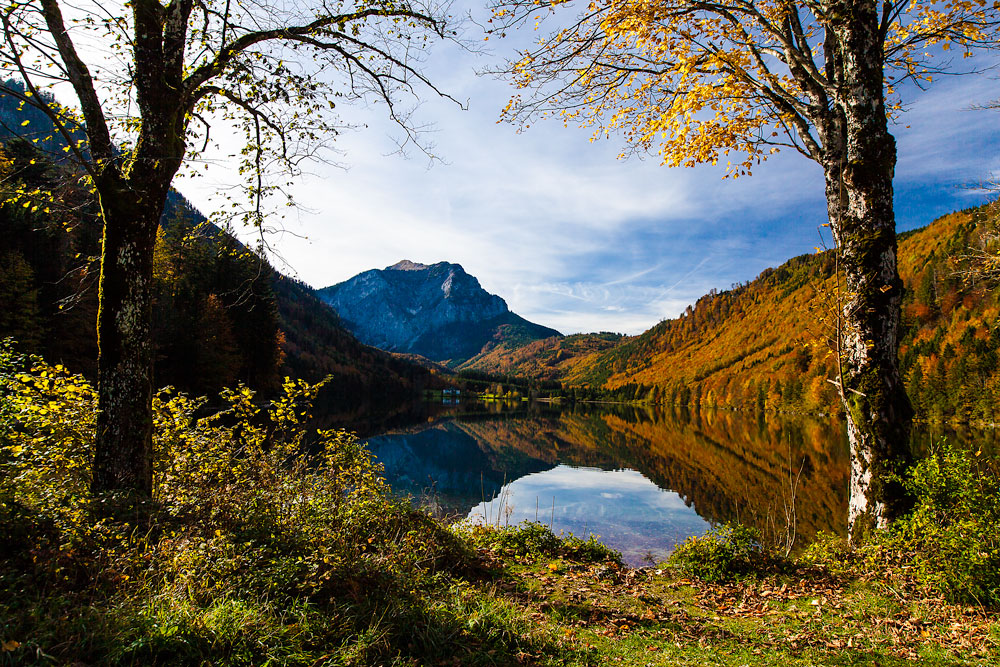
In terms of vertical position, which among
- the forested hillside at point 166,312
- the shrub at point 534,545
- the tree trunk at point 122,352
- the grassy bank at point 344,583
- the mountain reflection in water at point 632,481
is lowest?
the mountain reflection in water at point 632,481

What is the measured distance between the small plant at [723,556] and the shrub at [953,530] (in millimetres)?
1871

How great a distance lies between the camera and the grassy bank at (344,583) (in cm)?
346

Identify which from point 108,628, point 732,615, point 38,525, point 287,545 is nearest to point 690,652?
point 732,615

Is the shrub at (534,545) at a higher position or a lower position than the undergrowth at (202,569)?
lower

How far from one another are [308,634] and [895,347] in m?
8.00

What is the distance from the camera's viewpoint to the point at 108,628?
10.3 feet

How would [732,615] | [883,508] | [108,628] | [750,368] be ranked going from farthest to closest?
1. [750,368]
2. [883,508]
3. [732,615]
4. [108,628]

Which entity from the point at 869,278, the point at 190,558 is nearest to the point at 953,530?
the point at 869,278

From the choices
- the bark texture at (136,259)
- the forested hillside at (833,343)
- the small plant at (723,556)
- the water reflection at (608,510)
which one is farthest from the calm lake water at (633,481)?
the bark texture at (136,259)

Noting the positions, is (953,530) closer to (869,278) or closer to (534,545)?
(869,278)

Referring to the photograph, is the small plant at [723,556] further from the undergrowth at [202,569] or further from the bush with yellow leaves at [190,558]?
the bush with yellow leaves at [190,558]

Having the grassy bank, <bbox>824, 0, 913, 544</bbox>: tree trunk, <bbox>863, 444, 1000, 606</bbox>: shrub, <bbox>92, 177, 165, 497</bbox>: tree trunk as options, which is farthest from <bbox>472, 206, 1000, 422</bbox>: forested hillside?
<bbox>92, 177, 165, 497</bbox>: tree trunk

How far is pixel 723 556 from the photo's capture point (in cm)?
732

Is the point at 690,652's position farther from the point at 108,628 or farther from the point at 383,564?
the point at 108,628
